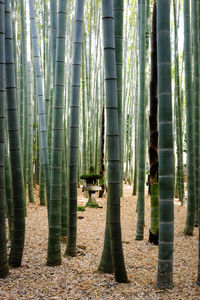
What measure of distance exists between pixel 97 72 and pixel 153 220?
14.9ft

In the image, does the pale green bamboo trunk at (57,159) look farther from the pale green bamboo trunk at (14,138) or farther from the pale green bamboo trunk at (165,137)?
the pale green bamboo trunk at (165,137)

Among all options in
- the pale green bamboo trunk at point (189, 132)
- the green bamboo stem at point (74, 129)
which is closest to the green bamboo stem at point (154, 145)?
the pale green bamboo trunk at point (189, 132)

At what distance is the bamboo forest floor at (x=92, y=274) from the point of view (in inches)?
82.4

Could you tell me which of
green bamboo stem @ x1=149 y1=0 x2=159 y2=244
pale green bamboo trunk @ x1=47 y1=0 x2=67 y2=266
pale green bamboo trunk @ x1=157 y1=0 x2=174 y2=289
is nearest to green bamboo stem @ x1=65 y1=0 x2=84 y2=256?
pale green bamboo trunk @ x1=47 y1=0 x2=67 y2=266

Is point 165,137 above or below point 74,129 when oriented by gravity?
below

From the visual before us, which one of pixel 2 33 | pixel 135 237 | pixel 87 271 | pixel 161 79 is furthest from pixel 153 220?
pixel 2 33

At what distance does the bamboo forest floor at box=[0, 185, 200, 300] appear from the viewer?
209cm

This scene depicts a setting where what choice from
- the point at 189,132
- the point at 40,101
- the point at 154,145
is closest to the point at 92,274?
the point at 154,145

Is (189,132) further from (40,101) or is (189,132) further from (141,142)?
(40,101)

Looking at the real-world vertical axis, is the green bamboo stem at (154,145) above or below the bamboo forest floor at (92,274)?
above

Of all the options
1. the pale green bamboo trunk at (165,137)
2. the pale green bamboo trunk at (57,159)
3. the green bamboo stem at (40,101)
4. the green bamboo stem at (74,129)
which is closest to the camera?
the pale green bamboo trunk at (165,137)

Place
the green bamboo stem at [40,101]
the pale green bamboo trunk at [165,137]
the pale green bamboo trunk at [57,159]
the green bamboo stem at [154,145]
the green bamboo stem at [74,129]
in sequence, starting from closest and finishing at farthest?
the pale green bamboo trunk at [165,137], the pale green bamboo trunk at [57,159], the green bamboo stem at [74,129], the green bamboo stem at [40,101], the green bamboo stem at [154,145]

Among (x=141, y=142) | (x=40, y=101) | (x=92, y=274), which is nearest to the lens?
(x=92, y=274)

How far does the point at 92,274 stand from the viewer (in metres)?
2.42
